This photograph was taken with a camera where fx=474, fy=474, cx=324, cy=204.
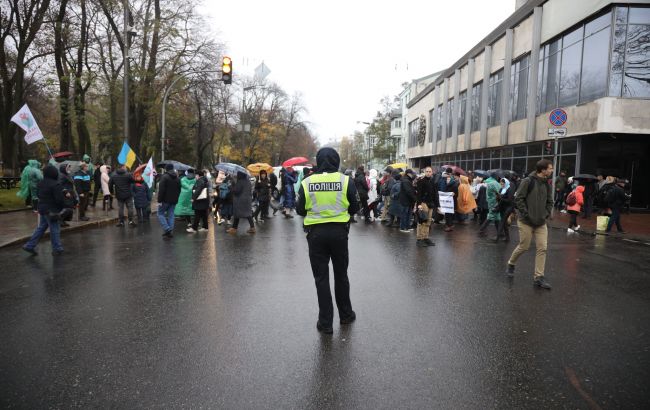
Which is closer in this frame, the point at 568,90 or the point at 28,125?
the point at 28,125

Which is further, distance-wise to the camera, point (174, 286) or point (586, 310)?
point (174, 286)

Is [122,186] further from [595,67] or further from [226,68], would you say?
[595,67]

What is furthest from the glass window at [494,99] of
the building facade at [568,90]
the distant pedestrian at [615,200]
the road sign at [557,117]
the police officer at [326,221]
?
the police officer at [326,221]

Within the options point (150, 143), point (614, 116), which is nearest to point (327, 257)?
point (614, 116)

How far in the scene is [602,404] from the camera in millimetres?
3371

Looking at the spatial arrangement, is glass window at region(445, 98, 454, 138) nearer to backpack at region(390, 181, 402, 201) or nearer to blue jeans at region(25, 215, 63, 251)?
backpack at region(390, 181, 402, 201)

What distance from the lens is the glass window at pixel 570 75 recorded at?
783 inches

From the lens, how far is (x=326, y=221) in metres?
4.86

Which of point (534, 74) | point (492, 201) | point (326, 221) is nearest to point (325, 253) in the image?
point (326, 221)

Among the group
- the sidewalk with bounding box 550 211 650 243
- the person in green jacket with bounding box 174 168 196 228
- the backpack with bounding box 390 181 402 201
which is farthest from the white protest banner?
the person in green jacket with bounding box 174 168 196 228

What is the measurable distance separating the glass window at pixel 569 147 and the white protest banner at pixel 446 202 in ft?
31.1

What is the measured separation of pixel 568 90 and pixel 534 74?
3.38 metres

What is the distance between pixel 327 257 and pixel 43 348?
2.79 meters

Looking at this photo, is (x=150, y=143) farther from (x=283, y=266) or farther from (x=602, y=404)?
(x=602, y=404)
